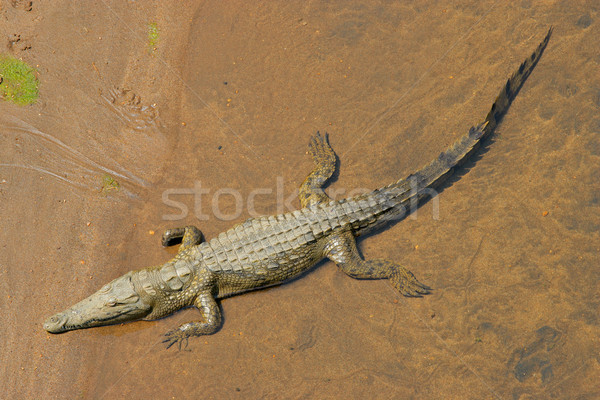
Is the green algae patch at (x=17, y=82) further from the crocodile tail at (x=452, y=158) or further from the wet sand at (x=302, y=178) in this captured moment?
the crocodile tail at (x=452, y=158)

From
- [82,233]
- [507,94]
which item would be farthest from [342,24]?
[82,233]

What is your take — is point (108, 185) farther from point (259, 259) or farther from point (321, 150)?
point (321, 150)

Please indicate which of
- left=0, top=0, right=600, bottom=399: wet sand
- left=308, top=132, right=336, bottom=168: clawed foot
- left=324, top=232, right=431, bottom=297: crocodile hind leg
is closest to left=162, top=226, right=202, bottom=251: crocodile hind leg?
left=0, top=0, right=600, bottom=399: wet sand

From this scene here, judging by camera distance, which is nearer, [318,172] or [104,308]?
[104,308]

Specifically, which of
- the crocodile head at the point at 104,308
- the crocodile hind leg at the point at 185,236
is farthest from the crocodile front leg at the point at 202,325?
the crocodile hind leg at the point at 185,236

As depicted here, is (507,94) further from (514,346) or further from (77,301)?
(77,301)

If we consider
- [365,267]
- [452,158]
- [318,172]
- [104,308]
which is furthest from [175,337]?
[452,158]
